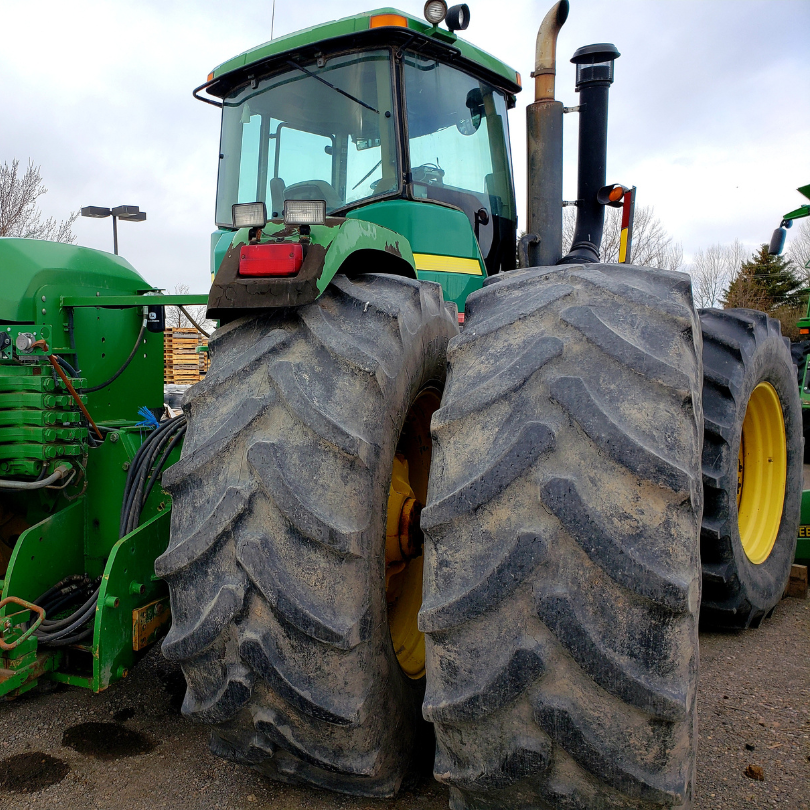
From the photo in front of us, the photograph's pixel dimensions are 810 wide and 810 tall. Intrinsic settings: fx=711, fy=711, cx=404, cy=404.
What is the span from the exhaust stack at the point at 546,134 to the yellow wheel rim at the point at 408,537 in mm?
1104

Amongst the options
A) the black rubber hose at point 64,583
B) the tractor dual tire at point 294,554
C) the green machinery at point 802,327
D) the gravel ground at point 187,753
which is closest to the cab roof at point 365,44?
the tractor dual tire at point 294,554

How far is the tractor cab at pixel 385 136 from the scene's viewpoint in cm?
293

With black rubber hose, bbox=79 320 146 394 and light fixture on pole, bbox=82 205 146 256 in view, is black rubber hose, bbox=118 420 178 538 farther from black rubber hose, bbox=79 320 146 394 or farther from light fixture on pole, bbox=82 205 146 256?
light fixture on pole, bbox=82 205 146 256

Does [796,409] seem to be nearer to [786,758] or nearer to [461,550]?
[786,758]

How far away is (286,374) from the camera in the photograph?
1.69 m

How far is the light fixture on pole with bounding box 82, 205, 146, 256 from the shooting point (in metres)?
3.52

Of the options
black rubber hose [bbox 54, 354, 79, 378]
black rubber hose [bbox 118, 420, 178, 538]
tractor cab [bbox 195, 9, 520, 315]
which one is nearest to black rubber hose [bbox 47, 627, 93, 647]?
black rubber hose [bbox 118, 420, 178, 538]

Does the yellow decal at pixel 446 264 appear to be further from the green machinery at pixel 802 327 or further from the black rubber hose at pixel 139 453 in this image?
the green machinery at pixel 802 327

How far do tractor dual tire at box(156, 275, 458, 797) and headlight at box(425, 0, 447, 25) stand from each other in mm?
1675

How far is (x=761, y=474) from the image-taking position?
12.3 feet

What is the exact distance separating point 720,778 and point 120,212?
349 centimetres

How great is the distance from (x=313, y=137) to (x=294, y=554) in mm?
2295

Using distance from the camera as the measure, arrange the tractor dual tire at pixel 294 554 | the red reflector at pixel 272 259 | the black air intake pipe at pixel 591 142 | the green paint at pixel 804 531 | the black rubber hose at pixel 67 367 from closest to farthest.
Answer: the tractor dual tire at pixel 294 554 < the red reflector at pixel 272 259 < the black rubber hose at pixel 67 367 < the black air intake pipe at pixel 591 142 < the green paint at pixel 804 531

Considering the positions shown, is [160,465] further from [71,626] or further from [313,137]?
[313,137]
